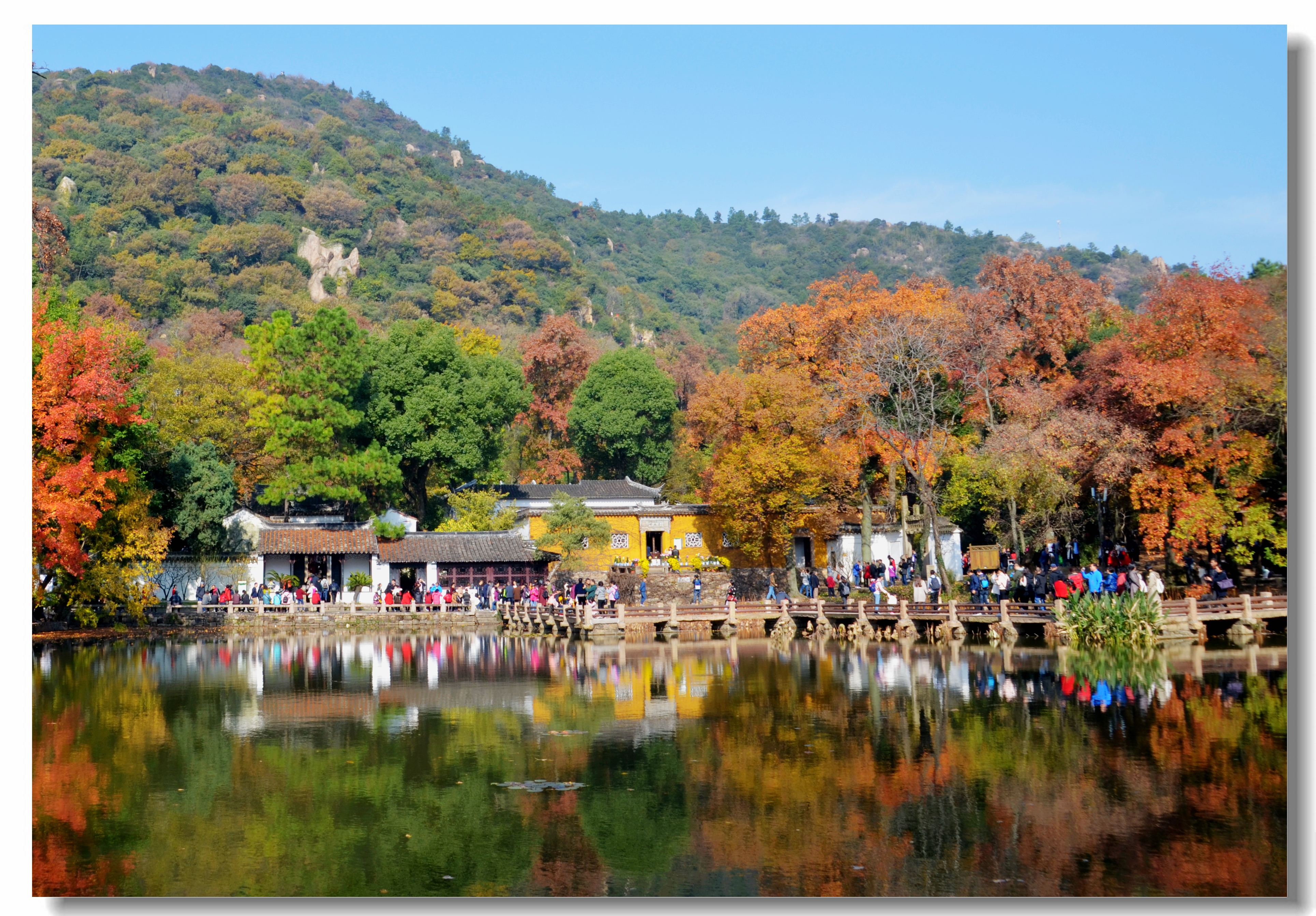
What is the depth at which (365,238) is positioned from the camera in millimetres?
108125

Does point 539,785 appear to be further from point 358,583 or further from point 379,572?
point 379,572

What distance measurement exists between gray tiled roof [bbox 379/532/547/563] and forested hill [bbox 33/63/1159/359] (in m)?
39.8

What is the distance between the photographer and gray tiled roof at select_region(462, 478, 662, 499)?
1897 inches

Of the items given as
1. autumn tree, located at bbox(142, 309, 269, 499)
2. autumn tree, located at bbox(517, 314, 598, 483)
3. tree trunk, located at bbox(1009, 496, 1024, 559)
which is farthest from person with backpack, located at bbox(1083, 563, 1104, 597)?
autumn tree, located at bbox(517, 314, 598, 483)

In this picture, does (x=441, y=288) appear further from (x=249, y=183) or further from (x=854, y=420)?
(x=854, y=420)

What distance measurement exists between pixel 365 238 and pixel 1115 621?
95592 millimetres

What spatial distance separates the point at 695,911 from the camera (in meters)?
9.03

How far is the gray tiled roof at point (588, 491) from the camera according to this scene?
1897 inches

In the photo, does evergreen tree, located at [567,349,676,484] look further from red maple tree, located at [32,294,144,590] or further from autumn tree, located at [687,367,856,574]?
red maple tree, located at [32,294,144,590]

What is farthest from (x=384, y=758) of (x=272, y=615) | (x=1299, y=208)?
(x=272, y=615)

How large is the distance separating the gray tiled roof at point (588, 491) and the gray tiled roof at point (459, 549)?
6403 millimetres

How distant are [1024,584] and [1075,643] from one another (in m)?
4.24

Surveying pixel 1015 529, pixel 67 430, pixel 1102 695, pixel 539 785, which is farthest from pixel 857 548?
pixel 539 785

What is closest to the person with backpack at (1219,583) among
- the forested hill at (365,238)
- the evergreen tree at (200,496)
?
the evergreen tree at (200,496)
